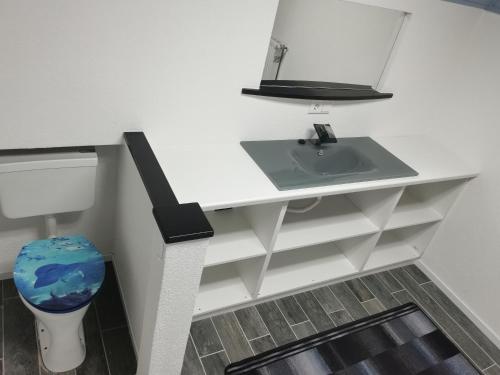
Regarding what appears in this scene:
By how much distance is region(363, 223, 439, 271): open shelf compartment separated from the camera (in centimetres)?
266

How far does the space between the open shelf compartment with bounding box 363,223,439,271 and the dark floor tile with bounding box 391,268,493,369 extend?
0.12 m

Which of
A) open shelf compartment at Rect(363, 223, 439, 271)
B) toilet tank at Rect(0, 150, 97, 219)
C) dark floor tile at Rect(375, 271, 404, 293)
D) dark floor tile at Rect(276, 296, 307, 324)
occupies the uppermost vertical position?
toilet tank at Rect(0, 150, 97, 219)

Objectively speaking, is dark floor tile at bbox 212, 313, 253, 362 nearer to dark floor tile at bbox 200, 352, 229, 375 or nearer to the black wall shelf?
dark floor tile at bbox 200, 352, 229, 375

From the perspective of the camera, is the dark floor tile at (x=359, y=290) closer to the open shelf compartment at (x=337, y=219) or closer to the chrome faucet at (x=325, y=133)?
the open shelf compartment at (x=337, y=219)

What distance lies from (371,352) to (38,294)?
1682 mm

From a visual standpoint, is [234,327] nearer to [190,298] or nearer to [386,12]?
[190,298]

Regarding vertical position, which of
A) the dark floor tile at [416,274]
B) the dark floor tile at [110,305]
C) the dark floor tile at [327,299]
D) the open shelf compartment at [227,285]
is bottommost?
the dark floor tile at [110,305]

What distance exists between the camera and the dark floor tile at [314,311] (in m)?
2.23

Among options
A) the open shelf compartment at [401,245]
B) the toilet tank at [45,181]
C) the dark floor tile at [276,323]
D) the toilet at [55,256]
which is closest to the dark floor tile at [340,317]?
the dark floor tile at [276,323]

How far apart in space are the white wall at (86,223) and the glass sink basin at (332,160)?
0.94 m

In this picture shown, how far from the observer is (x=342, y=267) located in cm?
248

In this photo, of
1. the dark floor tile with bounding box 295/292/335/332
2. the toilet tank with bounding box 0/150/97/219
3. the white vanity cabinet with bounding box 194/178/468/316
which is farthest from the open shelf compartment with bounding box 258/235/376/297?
the toilet tank with bounding box 0/150/97/219

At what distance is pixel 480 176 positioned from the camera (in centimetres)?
244

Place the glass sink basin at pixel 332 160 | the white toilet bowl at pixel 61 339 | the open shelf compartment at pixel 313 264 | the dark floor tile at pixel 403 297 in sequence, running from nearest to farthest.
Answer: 1. the white toilet bowl at pixel 61 339
2. the glass sink basin at pixel 332 160
3. the open shelf compartment at pixel 313 264
4. the dark floor tile at pixel 403 297
